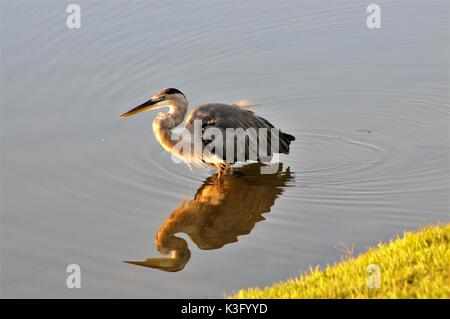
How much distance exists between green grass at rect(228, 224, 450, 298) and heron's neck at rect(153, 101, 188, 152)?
4.29m

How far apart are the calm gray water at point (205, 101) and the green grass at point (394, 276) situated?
108 cm

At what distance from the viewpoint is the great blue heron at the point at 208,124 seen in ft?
35.7

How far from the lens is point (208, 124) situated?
1088cm

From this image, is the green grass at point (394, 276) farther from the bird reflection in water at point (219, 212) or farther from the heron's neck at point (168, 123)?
the heron's neck at point (168, 123)

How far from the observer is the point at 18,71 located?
13.8 meters

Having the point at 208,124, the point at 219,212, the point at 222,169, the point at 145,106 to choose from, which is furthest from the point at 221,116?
the point at 219,212

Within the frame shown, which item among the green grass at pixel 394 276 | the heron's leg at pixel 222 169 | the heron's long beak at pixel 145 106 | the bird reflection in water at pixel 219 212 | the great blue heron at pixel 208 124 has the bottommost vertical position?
the green grass at pixel 394 276

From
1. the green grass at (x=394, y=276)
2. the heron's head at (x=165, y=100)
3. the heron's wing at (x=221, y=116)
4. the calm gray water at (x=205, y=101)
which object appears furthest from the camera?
the heron's head at (x=165, y=100)

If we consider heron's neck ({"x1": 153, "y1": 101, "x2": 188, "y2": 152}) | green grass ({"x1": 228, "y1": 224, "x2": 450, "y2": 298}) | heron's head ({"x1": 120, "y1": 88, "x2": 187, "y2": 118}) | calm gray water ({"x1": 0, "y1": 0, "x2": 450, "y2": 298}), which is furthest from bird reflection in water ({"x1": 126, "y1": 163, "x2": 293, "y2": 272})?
green grass ({"x1": 228, "y1": 224, "x2": 450, "y2": 298})

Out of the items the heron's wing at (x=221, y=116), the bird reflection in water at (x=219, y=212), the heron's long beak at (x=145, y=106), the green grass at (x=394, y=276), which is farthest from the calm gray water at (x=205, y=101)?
the green grass at (x=394, y=276)

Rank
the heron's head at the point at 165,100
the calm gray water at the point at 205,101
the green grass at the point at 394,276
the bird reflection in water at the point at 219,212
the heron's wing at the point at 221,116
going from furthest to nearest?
1. the heron's head at the point at 165,100
2. the heron's wing at the point at 221,116
3. the bird reflection in water at the point at 219,212
4. the calm gray water at the point at 205,101
5. the green grass at the point at 394,276

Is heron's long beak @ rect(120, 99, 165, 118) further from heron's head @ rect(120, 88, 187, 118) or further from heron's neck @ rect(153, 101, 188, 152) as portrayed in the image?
heron's neck @ rect(153, 101, 188, 152)

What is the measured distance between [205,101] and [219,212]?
3.45m
